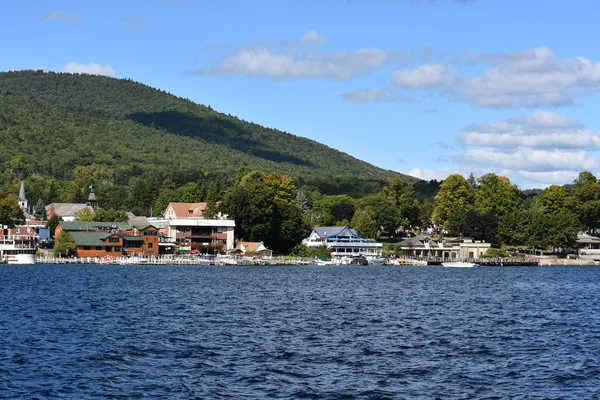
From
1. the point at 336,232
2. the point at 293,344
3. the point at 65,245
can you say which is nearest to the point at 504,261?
the point at 336,232

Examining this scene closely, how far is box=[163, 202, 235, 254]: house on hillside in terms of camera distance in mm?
142875

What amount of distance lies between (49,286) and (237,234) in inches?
2817

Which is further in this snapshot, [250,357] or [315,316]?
[315,316]

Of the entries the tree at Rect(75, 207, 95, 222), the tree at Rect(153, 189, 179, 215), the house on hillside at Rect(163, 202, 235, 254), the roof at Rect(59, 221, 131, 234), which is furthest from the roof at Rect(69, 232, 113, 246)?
the tree at Rect(153, 189, 179, 215)

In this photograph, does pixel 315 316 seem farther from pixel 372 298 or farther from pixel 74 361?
pixel 74 361

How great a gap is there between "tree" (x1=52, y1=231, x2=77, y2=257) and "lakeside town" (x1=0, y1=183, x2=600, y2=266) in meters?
0.15

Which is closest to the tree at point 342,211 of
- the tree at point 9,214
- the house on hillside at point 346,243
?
the house on hillside at point 346,243

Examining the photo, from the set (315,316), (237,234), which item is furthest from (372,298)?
(237,234)

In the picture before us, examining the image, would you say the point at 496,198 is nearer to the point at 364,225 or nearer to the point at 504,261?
the point at 504,261

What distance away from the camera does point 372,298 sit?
68312mm

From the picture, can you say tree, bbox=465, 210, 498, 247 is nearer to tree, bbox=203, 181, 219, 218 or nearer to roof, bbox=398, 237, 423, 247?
roof, bbox=398, 237, 423, 247

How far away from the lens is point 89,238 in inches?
5207

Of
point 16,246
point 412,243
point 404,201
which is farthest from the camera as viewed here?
point 404,201

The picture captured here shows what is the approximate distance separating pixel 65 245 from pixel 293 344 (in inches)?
3784
